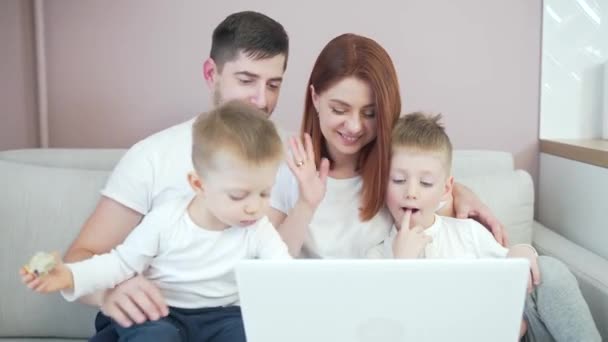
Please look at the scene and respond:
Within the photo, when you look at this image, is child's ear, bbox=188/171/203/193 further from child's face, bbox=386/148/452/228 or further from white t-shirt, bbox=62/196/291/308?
child's face, bbox=386/148/452/228

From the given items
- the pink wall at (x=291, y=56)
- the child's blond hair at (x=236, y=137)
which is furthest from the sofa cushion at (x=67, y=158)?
the child's blond hair at (x=236, y=137)

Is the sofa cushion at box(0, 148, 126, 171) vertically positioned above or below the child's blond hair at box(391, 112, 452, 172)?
below

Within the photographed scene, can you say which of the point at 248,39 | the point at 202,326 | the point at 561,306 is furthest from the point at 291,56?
the point at 561,306

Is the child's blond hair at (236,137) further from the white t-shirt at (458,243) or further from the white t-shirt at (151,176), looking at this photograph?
the white t-shirt at (458,243)

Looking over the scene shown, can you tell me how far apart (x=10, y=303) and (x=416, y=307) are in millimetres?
1066

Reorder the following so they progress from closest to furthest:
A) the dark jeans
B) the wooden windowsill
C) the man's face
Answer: the dark jeans, the man's face, the wooden windowsill

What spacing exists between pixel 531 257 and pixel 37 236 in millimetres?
1114

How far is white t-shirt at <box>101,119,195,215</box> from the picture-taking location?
4.72 feet

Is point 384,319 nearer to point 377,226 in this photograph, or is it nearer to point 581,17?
point 377,226

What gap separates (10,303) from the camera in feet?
4.99

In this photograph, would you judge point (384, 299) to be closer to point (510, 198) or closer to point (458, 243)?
point (458, 243)

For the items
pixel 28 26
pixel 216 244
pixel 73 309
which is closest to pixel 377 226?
pixel 216 244

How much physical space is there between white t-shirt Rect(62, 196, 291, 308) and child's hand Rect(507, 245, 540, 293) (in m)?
0.49

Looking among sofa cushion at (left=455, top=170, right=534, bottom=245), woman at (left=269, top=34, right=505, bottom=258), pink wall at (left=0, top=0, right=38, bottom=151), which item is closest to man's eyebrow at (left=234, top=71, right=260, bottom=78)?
woman at (left=269, top=34, right=505, bottom=258)
